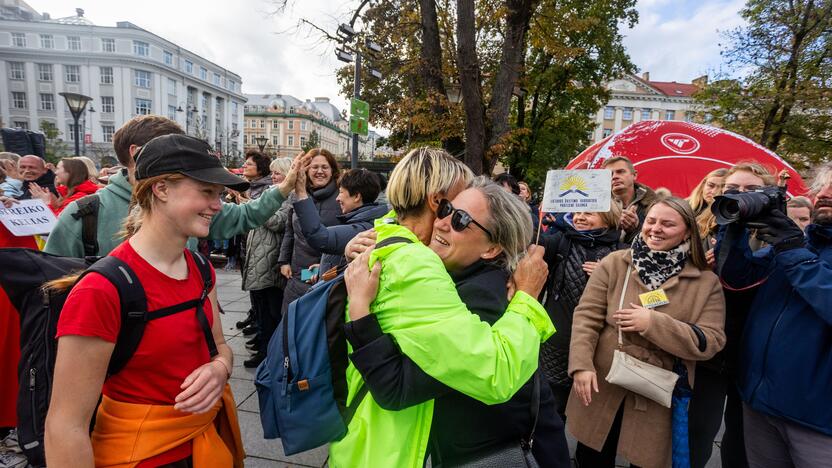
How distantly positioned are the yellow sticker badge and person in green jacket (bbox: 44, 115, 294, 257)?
237 centimetres

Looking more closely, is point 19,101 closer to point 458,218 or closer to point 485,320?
point 458,218

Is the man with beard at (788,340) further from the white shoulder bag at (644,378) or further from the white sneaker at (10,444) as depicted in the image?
the white sneaker at (10,444)

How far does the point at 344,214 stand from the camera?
324cm

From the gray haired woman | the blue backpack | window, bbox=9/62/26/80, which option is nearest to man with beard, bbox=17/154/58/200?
the gray haired woman

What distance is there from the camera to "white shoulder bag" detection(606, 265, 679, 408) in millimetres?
2154

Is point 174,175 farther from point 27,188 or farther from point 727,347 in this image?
point 27,188

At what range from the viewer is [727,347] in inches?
93.7

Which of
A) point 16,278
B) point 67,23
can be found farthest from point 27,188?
point 67,23

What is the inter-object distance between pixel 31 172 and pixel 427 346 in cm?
507

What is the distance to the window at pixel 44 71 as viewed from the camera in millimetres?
61747

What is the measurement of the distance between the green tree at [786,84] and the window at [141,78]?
73.9 metres

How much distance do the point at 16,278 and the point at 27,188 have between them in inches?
132

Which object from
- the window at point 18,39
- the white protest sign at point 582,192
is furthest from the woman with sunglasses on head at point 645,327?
the window at point 18,39

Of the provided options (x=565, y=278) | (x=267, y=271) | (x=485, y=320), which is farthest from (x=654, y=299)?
(x=267, y=271)
